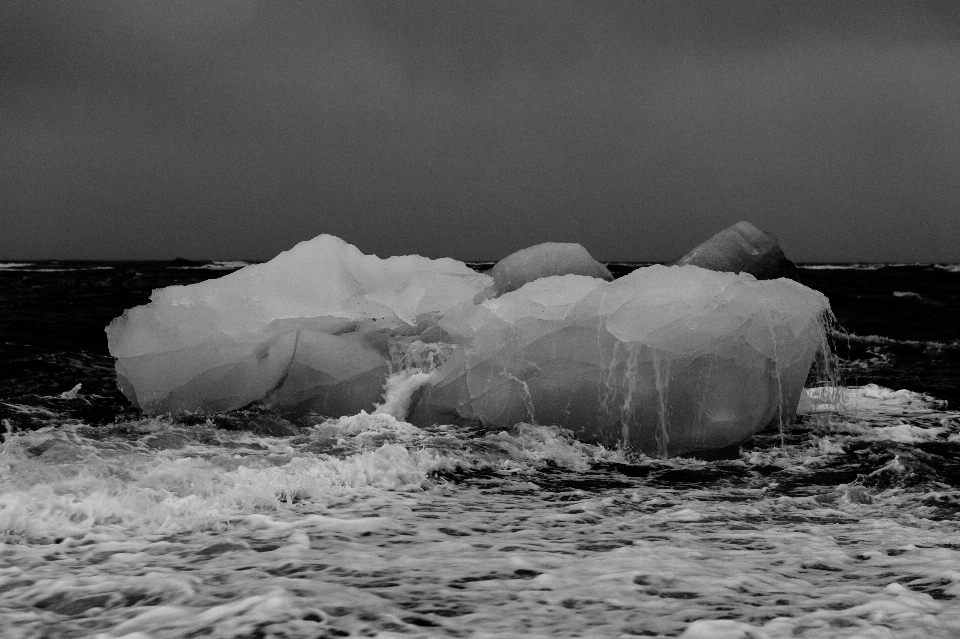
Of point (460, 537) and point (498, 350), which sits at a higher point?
point (498, 350)

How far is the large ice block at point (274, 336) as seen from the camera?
27.3 feet

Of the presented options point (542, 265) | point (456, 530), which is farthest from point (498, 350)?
point (456, 530)

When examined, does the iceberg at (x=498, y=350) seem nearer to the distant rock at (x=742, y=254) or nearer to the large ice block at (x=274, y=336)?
the large ice block at (x=274, y=336)

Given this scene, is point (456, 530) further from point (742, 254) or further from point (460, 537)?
point (742, 254)

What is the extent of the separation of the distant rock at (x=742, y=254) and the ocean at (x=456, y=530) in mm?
2559

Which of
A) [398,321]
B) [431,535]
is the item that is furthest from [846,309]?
[431,535]

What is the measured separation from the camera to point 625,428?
7336 millimetres

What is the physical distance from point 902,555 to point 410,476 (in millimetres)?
3068

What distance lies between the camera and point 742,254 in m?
10.7

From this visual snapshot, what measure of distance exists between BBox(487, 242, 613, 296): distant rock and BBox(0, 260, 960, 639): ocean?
251 cm

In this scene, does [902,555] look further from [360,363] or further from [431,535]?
[360,363]

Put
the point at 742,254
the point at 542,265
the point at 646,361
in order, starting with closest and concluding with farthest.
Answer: the point at 646,361
the point at 542,265
the point at 742,254

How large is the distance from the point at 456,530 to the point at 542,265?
18.2 ft

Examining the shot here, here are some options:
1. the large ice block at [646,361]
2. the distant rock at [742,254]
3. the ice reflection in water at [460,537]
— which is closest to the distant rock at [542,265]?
the distant rock at [742,254]
